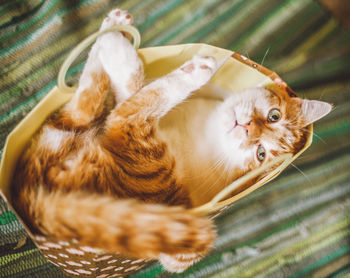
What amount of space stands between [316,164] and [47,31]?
1.35 metres

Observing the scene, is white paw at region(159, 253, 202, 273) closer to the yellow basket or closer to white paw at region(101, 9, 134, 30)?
the yellow basket

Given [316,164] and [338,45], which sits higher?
[338,45]

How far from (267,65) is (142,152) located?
2.74 feet

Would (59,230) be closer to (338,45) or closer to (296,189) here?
(296,189)

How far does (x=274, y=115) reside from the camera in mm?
988

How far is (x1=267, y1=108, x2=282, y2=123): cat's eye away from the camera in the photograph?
38.7 inches

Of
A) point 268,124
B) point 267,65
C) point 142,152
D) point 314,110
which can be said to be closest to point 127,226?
A: point 142,152

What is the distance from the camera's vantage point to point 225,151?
1.04m

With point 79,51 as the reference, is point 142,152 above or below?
below

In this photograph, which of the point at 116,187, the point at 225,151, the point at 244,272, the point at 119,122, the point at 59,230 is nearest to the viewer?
the point at 59,230

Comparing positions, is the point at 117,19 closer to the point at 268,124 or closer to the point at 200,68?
the point at 200,68

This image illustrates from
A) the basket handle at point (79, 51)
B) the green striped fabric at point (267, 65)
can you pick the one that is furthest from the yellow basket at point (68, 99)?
the green striped fabric at point (267, 65)

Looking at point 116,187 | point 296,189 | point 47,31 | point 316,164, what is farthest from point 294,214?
point 47,31

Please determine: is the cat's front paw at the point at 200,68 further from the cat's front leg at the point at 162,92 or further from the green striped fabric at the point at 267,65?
the green striped fabric at the point at 267,65
